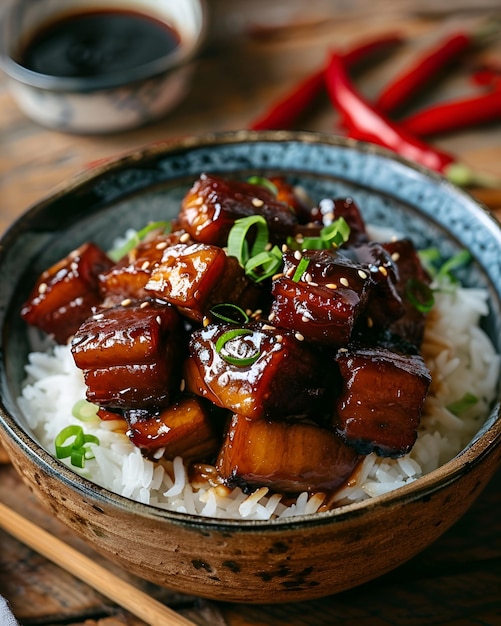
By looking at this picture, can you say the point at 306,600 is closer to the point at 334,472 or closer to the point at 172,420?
the point at 334,472

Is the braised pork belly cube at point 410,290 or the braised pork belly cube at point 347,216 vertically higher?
the braised pork belly cube at point 347,216

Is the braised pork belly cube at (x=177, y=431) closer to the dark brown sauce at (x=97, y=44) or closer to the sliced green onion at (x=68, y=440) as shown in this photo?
the sliced green onion at (x=68, y=440)

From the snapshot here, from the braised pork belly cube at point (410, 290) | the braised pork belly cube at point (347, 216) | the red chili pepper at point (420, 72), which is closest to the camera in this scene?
the braised pork belly cube at point (410, 290)

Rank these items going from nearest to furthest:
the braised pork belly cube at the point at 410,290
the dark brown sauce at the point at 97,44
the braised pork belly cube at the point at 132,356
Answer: the braised pork belly cube at the point at 132,356
the braised pork belly cube at the point at 410,290
the dark brown sauce at the point at 97,44

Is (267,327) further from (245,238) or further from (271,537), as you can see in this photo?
(271,537)

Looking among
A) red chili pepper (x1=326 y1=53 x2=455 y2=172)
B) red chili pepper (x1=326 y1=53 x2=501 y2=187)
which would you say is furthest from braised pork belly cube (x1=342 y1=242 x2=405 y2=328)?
red chili pepper (x1=326 y1=53 x2=455 y2=172)

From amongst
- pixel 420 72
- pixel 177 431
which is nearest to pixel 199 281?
pixel 177 431

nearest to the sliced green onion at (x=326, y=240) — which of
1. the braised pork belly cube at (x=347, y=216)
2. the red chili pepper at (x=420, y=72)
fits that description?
the braised pork belly cube at (x=347, y=216)
